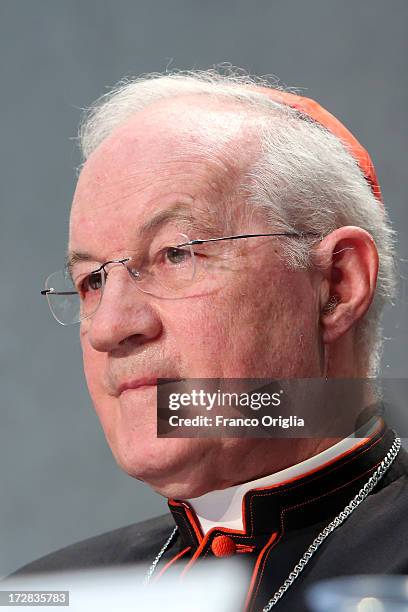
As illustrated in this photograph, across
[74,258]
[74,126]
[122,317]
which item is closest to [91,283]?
[74,258]

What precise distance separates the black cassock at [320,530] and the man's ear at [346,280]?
189 millimetres

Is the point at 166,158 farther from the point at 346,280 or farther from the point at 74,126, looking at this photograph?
the point at 74,126

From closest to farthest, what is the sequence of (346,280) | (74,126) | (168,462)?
(168,462)
(346,280)
(74,126)

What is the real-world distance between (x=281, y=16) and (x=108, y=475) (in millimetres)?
939

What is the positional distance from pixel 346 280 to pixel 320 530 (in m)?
0.38

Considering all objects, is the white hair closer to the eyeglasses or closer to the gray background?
the eyeglasses

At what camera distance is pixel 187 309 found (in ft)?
4.90

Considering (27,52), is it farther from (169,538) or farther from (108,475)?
(169,538)

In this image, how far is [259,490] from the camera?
1535mm

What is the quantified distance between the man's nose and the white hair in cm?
22

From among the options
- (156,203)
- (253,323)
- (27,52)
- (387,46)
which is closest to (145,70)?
(27,52)

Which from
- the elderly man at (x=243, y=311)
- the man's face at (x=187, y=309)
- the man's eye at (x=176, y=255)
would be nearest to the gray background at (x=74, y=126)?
the elderly man at (x=243, y=311)

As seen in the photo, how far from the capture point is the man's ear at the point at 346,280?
1583mm

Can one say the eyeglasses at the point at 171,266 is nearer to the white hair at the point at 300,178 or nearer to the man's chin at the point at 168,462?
the white hair at the point at 300,178
